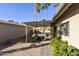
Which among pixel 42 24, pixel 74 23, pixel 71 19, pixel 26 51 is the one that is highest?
pixel 42 24

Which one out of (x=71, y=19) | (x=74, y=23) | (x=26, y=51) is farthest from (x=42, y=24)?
(x=74, y=23)

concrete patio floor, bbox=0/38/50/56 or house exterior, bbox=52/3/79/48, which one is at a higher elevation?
house exterior, bbox=52/3/79/48

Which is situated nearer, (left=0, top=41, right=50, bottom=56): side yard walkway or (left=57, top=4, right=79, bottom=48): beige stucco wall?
(left=57, top=4, right=79, bottom=48): beige stucco wall

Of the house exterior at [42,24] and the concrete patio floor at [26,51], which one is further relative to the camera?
the house exterior at [42,24]

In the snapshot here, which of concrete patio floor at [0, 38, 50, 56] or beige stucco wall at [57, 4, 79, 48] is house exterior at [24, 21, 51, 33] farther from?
beige stucco wall at [57, 4, 79, 48]

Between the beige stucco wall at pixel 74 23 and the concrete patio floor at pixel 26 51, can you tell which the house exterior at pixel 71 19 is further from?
the concrete patio floor at pixel 26 51

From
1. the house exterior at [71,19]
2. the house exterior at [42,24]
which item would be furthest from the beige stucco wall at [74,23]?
the house exterior at [42,24]

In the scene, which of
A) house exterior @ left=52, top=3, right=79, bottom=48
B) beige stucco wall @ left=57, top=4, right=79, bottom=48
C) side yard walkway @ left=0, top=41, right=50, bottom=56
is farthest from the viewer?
side yard walkway @ left=0, top=41, right=50, bottom=56

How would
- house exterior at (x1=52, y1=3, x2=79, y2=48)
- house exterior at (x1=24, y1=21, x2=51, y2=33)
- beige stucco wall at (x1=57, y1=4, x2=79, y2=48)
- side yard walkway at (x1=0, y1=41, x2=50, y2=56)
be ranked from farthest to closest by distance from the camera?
house exterior at (x1=24, y1=21, x2=51, y2=33)
side yard walkway at (x1=0, y1=41, x2=50, y2=56)
beige stucco wall at (x1=57, y1=4, x2=79, y2=48)
house exterior at (x1=52, y1=3, x2=79, y2=48)

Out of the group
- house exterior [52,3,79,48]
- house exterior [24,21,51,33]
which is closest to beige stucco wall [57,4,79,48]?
house exterior [52,3,79,48]

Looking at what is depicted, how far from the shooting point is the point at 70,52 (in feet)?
13.2

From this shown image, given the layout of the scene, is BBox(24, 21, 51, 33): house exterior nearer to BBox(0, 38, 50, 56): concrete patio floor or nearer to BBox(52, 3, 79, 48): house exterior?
BBox(0, 38, 50, 56): concrete patio floor

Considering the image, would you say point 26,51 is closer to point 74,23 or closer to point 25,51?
point 25,51

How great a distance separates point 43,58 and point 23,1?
140 centimetres
